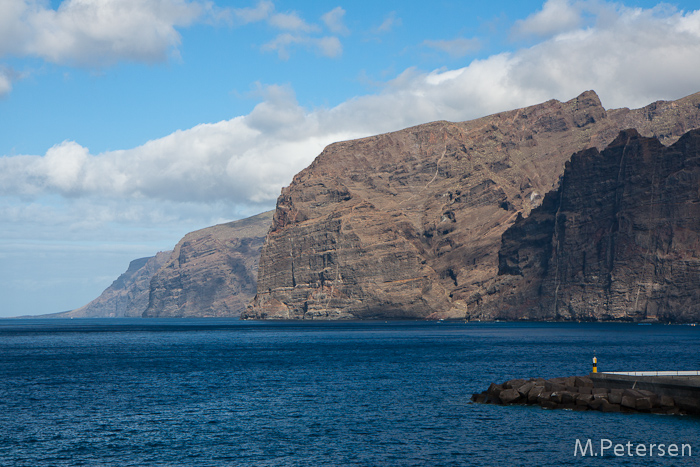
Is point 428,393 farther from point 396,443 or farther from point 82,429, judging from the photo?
point 82,429

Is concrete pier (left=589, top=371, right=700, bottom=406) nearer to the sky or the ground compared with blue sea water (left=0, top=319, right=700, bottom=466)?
nearer to the sky

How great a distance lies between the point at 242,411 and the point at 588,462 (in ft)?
93.2

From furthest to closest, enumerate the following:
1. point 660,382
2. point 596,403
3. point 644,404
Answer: point 596,403 < point 660,382 < point 644,404

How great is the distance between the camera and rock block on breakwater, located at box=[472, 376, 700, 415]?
52.2m

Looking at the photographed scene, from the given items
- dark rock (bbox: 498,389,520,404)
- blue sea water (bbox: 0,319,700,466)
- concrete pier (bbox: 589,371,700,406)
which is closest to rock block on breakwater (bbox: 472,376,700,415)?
dark rock (bbox: 498,389,520,404)

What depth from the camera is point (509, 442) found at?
148ft

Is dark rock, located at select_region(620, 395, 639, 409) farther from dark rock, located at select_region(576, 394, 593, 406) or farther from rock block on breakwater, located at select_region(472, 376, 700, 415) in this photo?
dark rock, located at select_region(576, 394, 593, 406)

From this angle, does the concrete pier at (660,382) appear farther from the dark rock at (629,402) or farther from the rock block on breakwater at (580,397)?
the dark rock at (629,402)

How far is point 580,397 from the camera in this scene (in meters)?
55.5

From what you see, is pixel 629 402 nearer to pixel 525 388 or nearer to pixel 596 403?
pixel 596 403

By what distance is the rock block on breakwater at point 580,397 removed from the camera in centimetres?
5225

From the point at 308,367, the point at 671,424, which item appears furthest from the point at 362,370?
the point at 671,424

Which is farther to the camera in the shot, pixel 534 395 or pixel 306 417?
pixel 534 395

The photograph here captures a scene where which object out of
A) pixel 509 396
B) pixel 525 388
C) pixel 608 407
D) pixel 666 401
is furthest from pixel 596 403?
pixel 509 396
